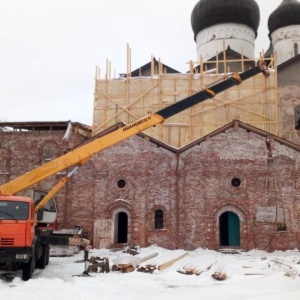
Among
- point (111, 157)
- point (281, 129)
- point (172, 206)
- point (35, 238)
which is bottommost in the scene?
point (35, 238)

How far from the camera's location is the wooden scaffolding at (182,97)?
2789 cm

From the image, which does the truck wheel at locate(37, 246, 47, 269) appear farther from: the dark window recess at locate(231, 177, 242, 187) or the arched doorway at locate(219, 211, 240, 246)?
the dark window recess at locate(231, 177, 242, 187)

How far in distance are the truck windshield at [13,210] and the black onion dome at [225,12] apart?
25633 millimetres

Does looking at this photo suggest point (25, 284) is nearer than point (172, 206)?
Yes

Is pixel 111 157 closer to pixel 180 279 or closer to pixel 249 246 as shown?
pixel 249 246

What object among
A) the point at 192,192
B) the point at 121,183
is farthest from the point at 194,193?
the point at 121,183

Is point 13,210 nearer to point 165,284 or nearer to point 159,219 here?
point 165,284

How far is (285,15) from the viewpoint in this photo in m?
36.4

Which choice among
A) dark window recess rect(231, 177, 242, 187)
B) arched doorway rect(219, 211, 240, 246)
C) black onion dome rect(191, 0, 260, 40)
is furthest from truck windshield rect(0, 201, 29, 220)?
black onion dome rect(191, 0, 260, 40)

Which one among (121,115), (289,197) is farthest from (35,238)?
(121,115)

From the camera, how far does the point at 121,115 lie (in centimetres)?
2875

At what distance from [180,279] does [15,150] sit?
1655cm

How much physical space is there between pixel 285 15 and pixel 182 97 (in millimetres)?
14099

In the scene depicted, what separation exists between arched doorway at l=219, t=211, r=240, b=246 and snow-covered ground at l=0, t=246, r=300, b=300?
605 cm
